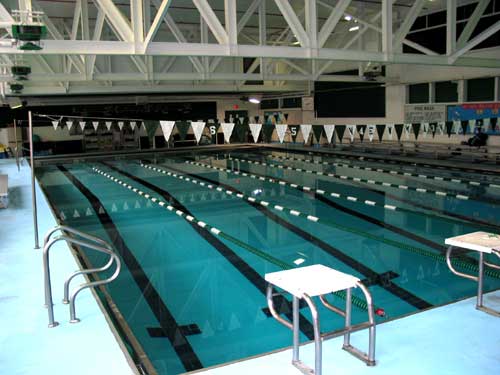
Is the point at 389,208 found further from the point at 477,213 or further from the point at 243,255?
the point at 243,255

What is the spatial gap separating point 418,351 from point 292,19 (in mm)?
6212

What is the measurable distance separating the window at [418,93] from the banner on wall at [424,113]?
0.85 ft

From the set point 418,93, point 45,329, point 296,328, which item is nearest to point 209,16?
point 45,329

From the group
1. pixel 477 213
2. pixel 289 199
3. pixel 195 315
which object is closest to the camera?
pixel 195 315

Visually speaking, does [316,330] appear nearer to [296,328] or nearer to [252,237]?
[296,328]

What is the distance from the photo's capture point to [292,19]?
805cm

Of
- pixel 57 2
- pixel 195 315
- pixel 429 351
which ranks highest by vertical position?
pixel 57 2

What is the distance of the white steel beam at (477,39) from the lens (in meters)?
9.82

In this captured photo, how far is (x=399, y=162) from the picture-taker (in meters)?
16.3

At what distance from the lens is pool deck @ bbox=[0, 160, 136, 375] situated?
304 cm

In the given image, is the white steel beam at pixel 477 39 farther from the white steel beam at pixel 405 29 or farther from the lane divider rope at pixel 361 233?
the lane divider rope at pixel 361 233

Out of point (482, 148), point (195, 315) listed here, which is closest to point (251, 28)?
point (482, 148)

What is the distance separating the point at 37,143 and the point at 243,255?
61.7 ft

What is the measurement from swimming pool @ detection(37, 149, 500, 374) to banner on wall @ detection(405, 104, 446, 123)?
3.55 m
